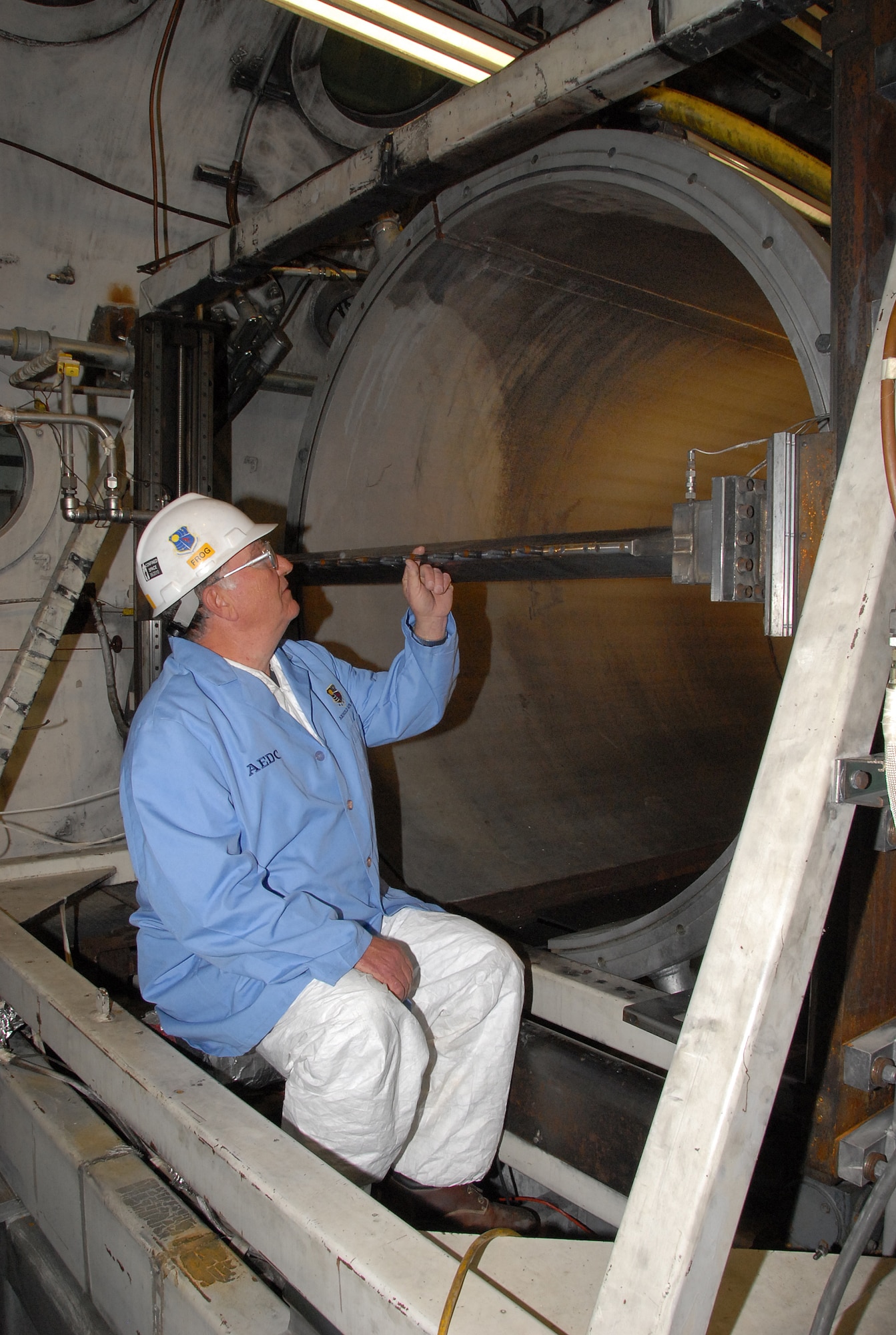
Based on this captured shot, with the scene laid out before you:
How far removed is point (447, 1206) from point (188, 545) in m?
1.34

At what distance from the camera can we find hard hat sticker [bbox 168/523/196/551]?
187cm

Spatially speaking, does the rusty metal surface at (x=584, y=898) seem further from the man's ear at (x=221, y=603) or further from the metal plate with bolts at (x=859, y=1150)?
the metal plate with bolts at (x=859, y=1150)

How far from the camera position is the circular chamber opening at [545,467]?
2.54 m

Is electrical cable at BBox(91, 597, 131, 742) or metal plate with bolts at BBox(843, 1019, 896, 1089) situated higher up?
electrical cable at BBox(91, 597, 131, 742)

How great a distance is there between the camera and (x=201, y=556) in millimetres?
1854

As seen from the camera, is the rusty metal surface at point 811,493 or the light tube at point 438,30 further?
the light tube at point 438,30

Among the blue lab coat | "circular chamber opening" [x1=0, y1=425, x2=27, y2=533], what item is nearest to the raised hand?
the blue lab coat

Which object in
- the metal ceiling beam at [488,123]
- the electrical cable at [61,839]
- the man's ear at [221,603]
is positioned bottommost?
the electrical cable at [61,839]

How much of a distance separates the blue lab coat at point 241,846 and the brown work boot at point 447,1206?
424 millimetres

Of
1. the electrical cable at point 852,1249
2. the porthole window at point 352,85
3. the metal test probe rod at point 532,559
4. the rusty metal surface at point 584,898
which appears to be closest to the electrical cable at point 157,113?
the porthole window at point 352,85

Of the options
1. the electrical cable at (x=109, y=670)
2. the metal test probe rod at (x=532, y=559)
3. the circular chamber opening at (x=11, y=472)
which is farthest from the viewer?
the electrical cable at (x=109, y=670)

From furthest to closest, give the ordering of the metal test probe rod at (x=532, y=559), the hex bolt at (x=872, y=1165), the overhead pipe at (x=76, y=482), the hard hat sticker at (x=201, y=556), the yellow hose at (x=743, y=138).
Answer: the overhead pipe at (x=76, y=482), the yellow hose at (x=743, y=138), the hard hat sticker at (x=201, y=556), the metal test probe rod at (x=532, y=559), the hex bolt at (x=872, y=1165)

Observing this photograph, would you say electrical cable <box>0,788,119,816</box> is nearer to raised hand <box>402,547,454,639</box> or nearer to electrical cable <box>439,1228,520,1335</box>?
raised hand <box>402,547,454,639</box>

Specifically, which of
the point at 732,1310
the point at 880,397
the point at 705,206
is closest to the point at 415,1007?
the point at 732,1310
